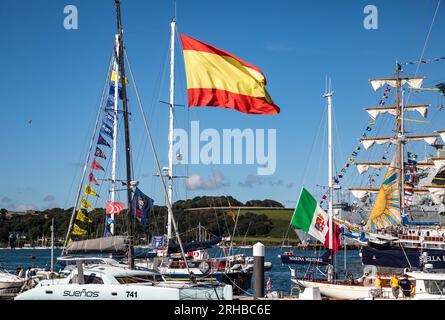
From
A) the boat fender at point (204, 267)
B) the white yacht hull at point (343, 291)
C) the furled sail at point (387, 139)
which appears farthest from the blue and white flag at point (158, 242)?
the furled sail at point (387, 139)

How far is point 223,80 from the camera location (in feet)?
97.9

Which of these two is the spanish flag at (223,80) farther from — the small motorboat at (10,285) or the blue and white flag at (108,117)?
the blue and white flag at (108,117)

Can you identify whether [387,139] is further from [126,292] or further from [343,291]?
[126,292]

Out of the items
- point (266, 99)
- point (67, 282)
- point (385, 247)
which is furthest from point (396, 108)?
point (67, 282)

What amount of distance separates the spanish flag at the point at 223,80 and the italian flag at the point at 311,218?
1146 centimetres

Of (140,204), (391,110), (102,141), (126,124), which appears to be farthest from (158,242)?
(391,110)

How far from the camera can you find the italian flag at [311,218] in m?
39.8

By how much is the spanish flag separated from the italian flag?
37.6 feet

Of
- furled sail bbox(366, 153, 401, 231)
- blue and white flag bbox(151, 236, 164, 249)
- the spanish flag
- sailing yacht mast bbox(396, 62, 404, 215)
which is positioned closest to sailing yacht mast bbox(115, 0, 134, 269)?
the spanish flag

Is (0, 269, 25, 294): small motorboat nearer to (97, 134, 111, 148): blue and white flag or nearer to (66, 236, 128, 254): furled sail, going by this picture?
(66, 236, 128, 254): furled sail

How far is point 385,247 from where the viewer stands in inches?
2223

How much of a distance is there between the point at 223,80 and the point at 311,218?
13951mm
